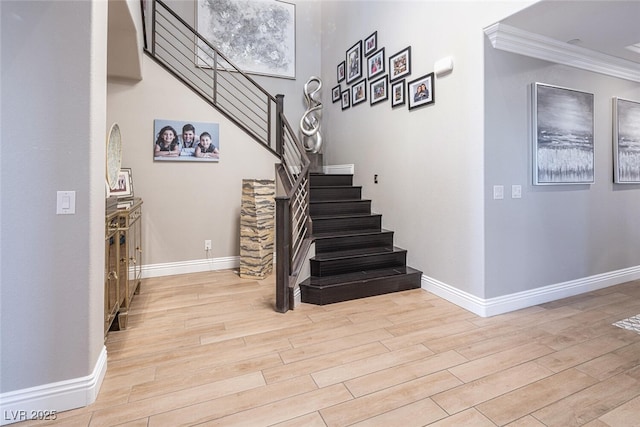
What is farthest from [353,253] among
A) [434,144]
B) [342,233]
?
[434,144]

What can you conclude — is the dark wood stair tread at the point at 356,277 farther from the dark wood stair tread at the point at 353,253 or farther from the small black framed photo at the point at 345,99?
the small black framed photo at the point at 345,99

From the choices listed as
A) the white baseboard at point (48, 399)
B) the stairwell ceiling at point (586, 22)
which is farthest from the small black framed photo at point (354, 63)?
the white baseboard at point (48, 399)

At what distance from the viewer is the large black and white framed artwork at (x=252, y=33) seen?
184 inches

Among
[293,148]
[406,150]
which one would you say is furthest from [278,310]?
[293,148]

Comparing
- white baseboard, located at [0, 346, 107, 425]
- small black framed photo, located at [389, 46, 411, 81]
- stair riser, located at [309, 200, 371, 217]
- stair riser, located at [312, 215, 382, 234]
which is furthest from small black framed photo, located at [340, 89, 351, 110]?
white baseboard, located at [0, 346, 107, 425]

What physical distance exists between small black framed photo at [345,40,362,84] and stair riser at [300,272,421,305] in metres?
2.82

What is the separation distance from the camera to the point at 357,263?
332 cm

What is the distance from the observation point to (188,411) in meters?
1.52

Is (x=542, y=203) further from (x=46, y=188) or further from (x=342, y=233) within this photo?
(x=46, y=188)

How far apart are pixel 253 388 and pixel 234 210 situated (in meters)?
2.71

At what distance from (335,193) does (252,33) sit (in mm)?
2878

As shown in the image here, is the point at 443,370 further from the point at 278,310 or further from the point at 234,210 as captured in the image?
the point at 234,210

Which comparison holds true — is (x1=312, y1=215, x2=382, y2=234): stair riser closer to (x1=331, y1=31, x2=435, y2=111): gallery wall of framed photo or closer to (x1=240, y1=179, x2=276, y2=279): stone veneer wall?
(x1=240, y1=179, x2=276, y2=279): stone veneer wall

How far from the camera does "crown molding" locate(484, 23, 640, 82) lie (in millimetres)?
2537
